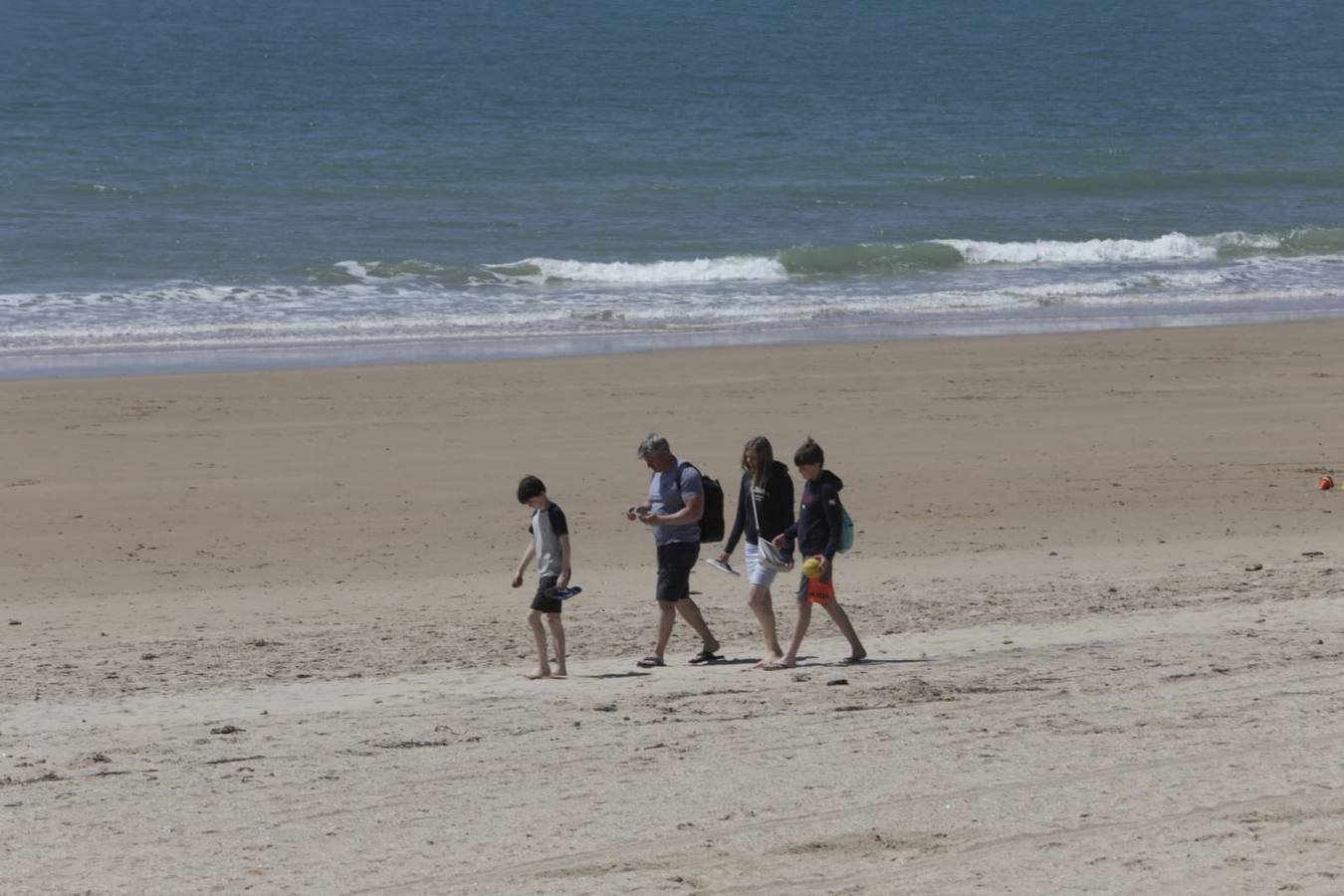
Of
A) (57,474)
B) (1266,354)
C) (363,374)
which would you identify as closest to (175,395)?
(363,374)

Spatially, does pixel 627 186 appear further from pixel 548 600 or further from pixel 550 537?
pixel 548 600

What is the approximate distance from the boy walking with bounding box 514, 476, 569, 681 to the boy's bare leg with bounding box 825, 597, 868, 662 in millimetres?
1278

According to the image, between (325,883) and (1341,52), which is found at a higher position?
(1341,52)

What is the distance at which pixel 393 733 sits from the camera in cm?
712

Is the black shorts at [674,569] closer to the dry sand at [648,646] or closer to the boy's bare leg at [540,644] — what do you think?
the dry sand at [648,646]

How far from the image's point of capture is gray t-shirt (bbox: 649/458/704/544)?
8.38m

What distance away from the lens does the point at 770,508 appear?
27.6 ft

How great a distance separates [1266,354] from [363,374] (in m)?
9.11

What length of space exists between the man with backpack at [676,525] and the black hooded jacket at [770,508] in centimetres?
12

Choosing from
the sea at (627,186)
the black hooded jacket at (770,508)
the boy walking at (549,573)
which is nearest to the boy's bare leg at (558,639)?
the boy walking at (549,573)

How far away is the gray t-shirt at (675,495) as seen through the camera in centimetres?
838

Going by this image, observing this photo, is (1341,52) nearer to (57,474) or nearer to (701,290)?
(701,290)

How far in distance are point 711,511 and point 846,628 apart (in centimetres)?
87

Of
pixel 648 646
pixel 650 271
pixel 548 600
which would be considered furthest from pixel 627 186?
pixel 548 600
